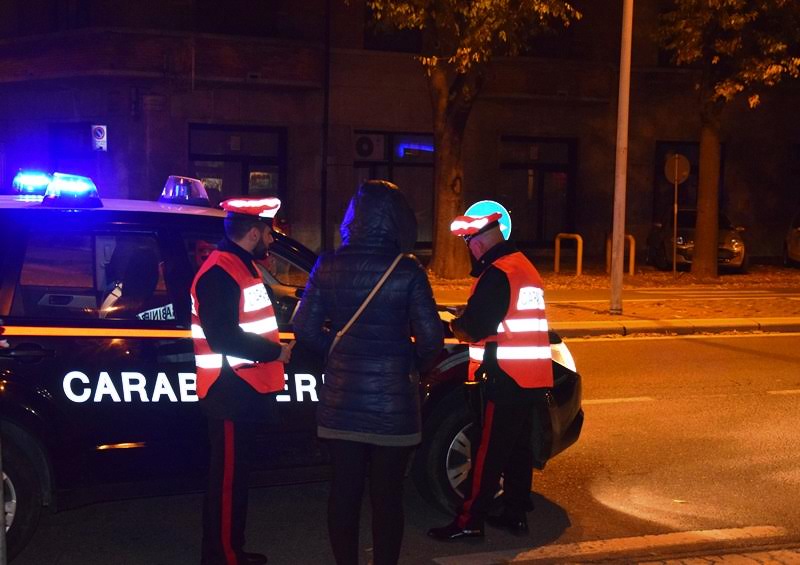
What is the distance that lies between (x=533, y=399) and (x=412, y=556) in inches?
39.6

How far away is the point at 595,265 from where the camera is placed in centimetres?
2470

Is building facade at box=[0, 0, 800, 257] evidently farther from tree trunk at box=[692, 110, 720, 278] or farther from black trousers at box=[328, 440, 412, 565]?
black trousers at box=[328, 440, 412, 565]

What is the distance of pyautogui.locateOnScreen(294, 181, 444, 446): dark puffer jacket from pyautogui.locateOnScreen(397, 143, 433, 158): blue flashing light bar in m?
21.8

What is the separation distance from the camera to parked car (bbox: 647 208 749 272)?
23125 mm

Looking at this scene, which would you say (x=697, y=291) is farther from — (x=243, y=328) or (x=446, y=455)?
(x=243, y=328)

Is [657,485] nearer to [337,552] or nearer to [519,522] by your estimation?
[519,522]

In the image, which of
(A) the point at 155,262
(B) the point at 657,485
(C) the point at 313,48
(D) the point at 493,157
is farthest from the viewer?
(D) the point at 493,157

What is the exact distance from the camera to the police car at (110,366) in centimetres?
482

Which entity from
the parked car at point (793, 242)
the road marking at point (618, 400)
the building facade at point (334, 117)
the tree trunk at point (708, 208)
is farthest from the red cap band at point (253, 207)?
the parked car at point (793, 242)

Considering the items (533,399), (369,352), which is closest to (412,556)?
(533,399)

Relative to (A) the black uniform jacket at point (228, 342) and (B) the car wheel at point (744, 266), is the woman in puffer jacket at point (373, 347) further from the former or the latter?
(B) the car wheel at point (744, 266)

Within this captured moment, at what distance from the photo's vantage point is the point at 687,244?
23.5 metres

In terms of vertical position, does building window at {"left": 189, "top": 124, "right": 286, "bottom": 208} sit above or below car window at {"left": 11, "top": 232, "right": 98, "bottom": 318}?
above

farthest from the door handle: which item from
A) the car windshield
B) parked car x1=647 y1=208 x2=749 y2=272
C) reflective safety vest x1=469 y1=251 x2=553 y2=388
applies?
the car windshield
